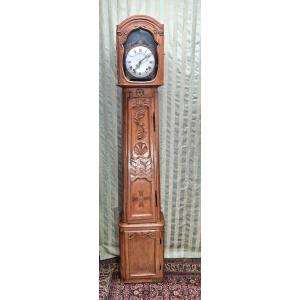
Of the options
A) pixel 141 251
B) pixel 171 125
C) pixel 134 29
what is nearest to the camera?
pixel 134 29

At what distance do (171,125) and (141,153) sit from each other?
418 mm

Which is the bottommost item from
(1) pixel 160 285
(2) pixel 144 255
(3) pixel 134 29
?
(1) pixel 160 285

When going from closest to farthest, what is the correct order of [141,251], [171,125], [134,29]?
[134,29]
[141,251]
[171,125]

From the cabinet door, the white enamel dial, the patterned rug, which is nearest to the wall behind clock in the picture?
the patterned rug

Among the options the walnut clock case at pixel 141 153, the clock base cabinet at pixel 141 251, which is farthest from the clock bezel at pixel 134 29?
the clock base cabinet at pixel 141 251

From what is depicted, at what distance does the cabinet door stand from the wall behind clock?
390mm

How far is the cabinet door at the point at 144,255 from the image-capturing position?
7.77 feet

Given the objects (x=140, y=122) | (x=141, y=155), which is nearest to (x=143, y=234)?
(x=141, y=155)

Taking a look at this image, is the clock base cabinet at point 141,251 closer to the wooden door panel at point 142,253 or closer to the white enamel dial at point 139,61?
the wooden door panel at point 142,253

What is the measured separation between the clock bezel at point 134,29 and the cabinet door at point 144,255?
0.92 m

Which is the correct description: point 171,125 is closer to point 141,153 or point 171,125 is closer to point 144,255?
point 141,153

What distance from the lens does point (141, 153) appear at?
92.7 inches
